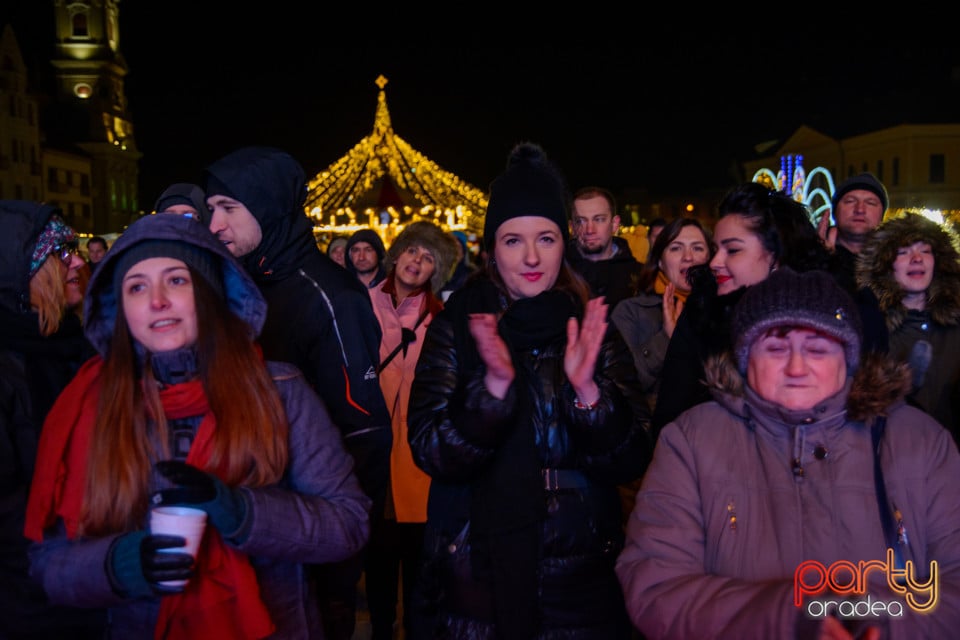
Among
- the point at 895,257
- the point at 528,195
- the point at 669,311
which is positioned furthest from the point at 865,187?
the point at 528,195

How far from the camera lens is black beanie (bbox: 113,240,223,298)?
2371 millimetres

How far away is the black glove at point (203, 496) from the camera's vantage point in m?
1.97

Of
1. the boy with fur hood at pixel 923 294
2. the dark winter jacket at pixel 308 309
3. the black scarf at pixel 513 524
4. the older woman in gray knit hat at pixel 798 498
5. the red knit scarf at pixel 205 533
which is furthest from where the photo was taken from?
the boy with fur hood at pixel 923 294

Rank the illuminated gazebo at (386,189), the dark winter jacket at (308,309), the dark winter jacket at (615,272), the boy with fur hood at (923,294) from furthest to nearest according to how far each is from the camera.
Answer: the illuminated gazebo at (386,189) → the dark winter jacket at (615,272) → the boy with fur hood at (923,294) → the dark winter jacket at (308,309)

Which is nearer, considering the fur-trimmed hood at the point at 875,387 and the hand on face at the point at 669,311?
the fur-trimmed hood at the point at 875,387

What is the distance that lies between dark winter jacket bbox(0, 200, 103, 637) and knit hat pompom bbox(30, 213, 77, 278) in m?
0.03

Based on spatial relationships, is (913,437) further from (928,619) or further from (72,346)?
(72,346)

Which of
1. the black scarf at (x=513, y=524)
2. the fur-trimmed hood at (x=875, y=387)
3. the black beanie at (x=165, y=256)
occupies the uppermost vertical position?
the black beanie at (x=165, y=256)

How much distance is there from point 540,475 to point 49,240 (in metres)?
2.15

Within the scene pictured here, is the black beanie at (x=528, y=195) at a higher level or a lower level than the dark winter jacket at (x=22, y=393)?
higher

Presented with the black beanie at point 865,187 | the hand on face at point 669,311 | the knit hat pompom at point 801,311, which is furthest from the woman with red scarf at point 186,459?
the black beanie at point 865,187

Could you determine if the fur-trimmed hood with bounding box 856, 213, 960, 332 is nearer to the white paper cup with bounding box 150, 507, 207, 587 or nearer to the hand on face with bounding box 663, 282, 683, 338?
the hand on face with bounding box 663, 282, 683, 338

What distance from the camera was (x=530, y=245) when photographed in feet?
9.86

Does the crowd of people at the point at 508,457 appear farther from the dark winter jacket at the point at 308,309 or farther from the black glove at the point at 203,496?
the dark winter jacket at the point at 308,309
